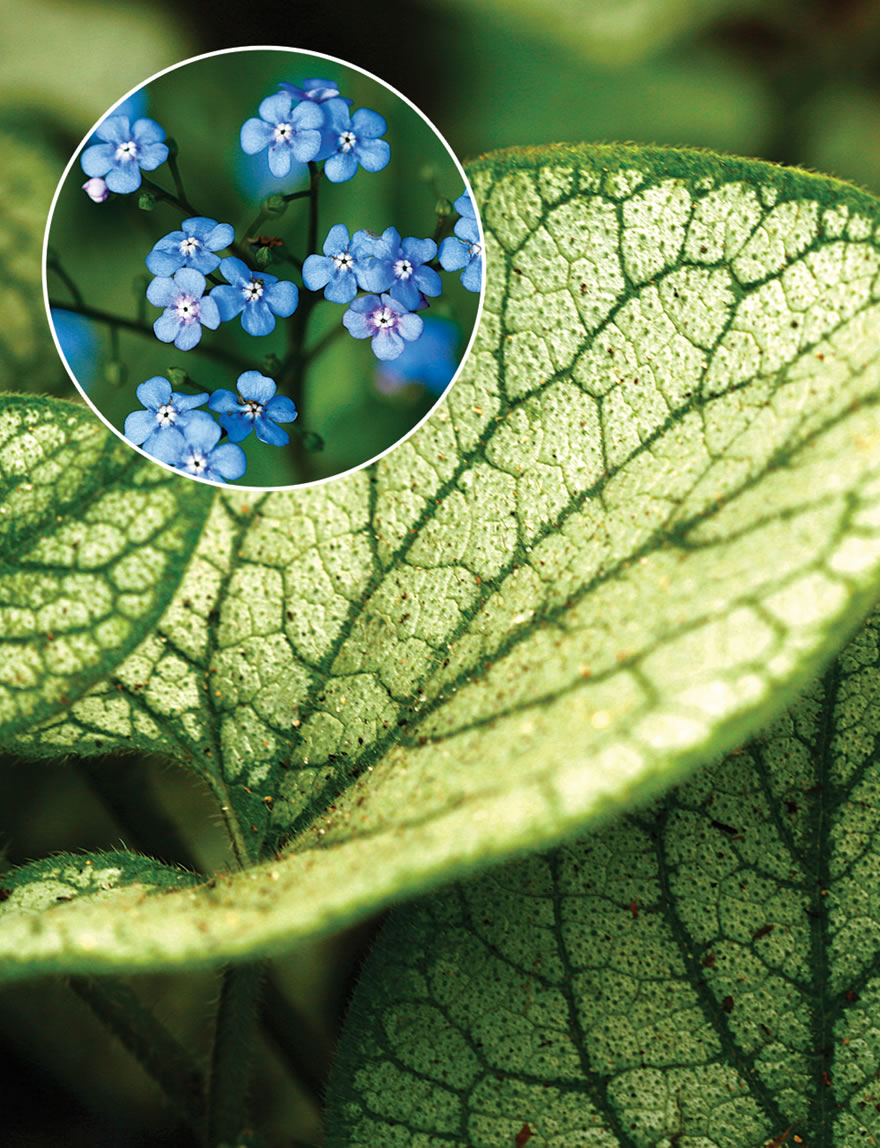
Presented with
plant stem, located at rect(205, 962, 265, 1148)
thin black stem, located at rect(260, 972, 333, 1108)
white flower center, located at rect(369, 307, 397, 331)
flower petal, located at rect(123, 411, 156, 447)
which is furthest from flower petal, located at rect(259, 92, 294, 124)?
thin black stem, located at rect(260, 972, 333, 1108)

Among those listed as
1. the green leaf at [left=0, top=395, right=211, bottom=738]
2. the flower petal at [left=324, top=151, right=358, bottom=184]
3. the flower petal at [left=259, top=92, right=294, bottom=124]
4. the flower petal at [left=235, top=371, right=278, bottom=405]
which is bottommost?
the green leaf at [left=0, top=395, right=211, bottom=738]

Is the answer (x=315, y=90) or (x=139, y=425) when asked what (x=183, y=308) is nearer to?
(x=139, y=425)

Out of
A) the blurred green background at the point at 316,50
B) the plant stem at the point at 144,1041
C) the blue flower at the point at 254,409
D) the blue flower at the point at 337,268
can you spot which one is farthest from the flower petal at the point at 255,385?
the plant stem at the point at 144,1041

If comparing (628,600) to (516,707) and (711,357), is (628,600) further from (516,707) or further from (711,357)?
(711,357)

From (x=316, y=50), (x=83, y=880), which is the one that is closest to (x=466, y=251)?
(x=316, y=50)

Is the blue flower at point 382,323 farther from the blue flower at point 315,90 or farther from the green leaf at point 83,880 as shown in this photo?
the green leaf at point 83,880

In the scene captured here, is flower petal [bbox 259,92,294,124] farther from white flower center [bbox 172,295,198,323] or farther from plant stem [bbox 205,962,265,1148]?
plant stem [bbox 205,962,265,1148]
